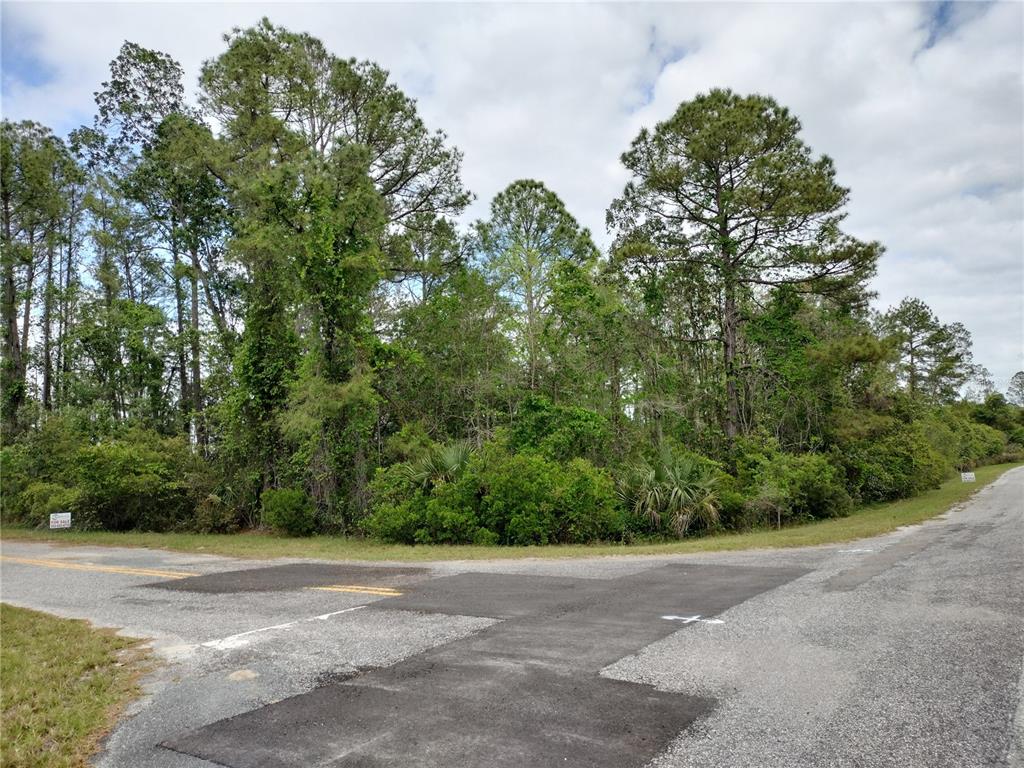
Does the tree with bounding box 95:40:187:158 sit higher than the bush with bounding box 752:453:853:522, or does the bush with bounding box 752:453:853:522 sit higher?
the tree with bounding box 95:40:187:158

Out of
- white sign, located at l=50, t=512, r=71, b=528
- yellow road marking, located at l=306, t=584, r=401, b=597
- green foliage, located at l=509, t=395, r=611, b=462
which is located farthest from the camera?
green foliage, located at l=509, t=395, r=611, b=462

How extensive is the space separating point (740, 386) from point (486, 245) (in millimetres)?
11695

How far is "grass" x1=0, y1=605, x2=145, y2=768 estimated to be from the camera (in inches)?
166

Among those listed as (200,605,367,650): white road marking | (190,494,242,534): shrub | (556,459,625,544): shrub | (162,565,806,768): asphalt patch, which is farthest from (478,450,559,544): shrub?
(190,494,242,534): shrub

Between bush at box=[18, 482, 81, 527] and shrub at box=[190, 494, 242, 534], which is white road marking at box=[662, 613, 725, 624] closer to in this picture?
shrub at box=[190, 494, 242, 534]

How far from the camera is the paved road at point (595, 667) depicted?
12.5ft

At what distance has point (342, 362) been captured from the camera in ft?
62.5

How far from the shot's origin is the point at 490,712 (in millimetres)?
4383

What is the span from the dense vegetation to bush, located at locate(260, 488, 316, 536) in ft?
0.30

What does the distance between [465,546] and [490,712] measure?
1048 cm

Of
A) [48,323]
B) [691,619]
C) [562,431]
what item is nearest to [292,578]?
[691,619]

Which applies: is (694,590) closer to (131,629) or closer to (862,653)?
(862,653)

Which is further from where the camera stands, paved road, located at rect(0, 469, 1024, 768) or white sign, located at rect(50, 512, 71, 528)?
white sign, located at rect(50, 512, 71, 528)

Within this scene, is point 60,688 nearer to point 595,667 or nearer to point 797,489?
point 595,667
